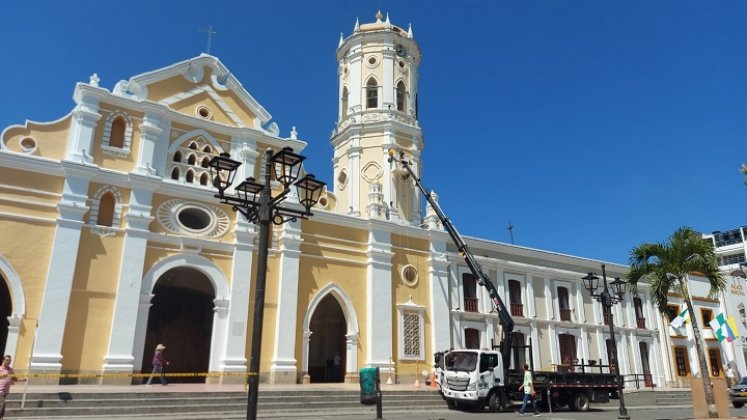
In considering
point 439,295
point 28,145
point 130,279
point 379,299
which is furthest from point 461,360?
point 28,145

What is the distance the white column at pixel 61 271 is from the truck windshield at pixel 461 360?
478 inches

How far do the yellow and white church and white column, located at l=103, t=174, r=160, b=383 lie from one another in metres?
0.05

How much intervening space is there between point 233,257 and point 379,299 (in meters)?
6.38

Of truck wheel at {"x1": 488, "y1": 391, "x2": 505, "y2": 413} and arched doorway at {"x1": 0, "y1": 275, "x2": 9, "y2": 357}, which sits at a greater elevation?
arched doorway at {"x1": 0, "y1": 275, "x2": 9, "y2": 357}

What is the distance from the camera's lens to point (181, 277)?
23.0 meters

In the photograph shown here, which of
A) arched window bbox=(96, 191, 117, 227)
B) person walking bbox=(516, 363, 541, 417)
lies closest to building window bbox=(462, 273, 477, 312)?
person walking bbox=(516, 363, 541, 417)

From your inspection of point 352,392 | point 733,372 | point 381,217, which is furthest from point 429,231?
point 733,372

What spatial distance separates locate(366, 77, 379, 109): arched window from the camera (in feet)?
93.9

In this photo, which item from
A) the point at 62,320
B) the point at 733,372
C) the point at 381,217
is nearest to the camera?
the point at 62,320

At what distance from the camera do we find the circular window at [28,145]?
1866 centimetres

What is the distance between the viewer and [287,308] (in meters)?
21.1

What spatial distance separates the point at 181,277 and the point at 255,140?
6439mm

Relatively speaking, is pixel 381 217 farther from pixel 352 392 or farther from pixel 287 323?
pixel 352 392

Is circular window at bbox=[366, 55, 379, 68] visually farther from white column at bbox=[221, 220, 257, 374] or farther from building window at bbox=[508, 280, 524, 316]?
building window at bbox=[508, 280, 524, 316]
